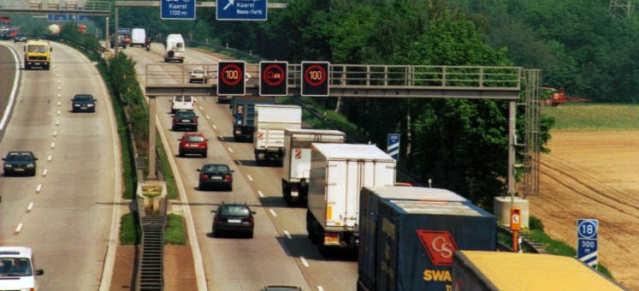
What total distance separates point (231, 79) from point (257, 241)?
934 cm

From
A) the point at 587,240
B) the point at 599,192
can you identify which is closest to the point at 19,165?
the point at 599,192

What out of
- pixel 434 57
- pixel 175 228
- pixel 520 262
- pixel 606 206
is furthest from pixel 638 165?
pixel 520 262

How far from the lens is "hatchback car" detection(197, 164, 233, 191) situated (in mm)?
64750

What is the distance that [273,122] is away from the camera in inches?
2864

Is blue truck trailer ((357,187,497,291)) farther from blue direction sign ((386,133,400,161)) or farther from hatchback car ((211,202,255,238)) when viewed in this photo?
blue direction sign ((386,133,400,161))

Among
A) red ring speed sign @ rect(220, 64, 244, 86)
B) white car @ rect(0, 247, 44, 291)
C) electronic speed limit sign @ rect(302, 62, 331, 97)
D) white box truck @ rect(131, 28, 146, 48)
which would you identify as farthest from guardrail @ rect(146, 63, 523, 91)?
white box truck @ rect(131, 28, 146, 48)

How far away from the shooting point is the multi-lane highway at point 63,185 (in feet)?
150

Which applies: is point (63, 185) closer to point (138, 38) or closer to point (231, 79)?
point (231, 79)

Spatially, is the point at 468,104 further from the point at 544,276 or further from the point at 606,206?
the point at 544,276

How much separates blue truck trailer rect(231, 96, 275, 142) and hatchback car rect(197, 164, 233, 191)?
19690mm

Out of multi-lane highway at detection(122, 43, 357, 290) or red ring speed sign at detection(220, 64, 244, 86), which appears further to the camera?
red ring speed sign at detection(220, 64, 244, 86)

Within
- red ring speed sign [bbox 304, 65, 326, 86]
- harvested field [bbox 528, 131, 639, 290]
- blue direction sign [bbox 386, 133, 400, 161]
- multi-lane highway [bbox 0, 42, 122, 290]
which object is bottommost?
harvested field [bbox 528, 131, 639, 290]

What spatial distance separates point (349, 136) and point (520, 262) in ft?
227

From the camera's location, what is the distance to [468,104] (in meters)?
65.4
